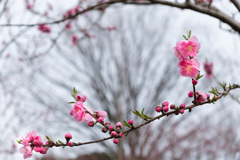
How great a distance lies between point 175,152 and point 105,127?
8301 mm

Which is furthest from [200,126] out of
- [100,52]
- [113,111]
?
[100,52]

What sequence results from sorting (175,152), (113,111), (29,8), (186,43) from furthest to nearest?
1. (175,152)
2. (113,111)
3. (29,8)
4. (186,43)

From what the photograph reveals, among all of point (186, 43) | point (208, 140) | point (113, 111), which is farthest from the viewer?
point (208, 140)

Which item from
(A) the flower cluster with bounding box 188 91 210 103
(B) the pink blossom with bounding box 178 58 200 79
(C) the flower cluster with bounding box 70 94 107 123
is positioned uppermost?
(B) the pink blossom with bounding box 178 58 200 79

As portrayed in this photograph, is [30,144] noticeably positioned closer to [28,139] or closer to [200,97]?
[28,139]

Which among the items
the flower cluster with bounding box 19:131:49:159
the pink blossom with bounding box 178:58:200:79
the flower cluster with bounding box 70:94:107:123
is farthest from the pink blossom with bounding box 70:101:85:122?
the pink blossom with bounding box 178:58:200:79

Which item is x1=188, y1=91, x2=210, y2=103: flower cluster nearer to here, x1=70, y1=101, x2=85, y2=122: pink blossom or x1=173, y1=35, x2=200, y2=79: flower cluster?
x1=173, y1=35, x2=200, y2=79: flower cluster

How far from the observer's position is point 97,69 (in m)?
7.57

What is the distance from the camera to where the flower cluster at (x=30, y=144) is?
3.89ft

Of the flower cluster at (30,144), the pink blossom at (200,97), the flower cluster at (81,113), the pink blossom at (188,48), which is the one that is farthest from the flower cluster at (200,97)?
the flower cluster at (30,144)

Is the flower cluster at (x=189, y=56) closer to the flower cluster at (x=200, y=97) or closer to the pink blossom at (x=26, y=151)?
the flower cluster at (x=200, y=97)

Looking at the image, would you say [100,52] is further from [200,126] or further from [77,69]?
[200,126]

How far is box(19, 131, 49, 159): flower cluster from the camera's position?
1186 millimetres

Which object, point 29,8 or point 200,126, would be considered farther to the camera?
point 200,126
